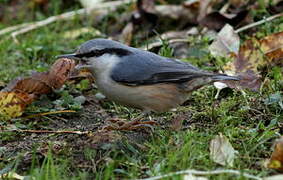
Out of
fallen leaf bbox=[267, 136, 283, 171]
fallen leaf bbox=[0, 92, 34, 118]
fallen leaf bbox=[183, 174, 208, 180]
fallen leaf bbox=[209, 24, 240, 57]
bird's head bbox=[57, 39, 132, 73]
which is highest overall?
fallen leaf bbox=[209, 24, 240, 57]

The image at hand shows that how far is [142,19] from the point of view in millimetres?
7281

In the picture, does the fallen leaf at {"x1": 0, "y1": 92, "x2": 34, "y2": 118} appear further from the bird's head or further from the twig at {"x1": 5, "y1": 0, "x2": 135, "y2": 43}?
the twig at {"x1": 5, "y1": 0, "x2": 135, "y2": 43}

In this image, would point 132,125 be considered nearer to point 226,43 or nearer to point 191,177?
point 191,177

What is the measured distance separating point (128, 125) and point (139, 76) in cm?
41

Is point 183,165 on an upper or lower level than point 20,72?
lower

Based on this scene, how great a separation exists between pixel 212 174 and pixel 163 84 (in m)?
1.20

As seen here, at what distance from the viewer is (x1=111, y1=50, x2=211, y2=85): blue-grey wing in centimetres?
437

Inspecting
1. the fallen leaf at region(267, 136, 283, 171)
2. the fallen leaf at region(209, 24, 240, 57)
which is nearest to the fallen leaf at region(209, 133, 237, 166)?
the fallen leaf at region(267, 136, 283, 171)

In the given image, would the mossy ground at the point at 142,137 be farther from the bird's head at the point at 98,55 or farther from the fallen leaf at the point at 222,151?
the bird's head at the point at 98,55

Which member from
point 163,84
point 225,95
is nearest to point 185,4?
point 225,95

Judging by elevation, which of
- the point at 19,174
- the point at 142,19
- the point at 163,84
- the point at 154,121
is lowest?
the point at 19,174

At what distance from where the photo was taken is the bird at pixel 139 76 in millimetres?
4363

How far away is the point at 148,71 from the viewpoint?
4.41 meters

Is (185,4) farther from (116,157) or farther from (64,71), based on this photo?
(116,157)
